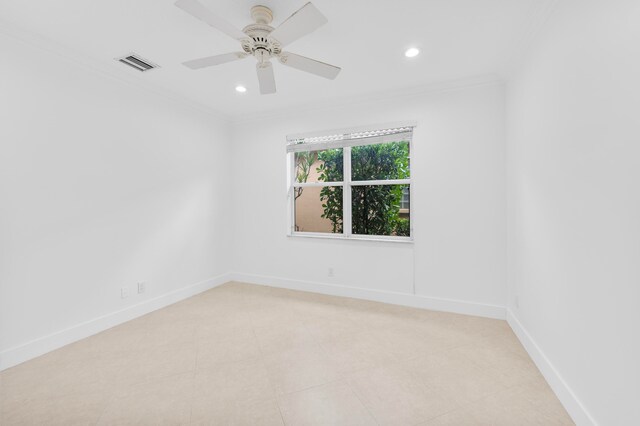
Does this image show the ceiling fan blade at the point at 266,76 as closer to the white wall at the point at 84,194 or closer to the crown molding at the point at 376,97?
the crown molding at the point at 376,97

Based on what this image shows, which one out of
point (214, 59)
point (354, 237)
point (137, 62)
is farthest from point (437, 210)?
point (137, 62)

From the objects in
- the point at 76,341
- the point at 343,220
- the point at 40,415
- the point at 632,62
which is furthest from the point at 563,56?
the point at 76,341

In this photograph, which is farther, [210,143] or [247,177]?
[247,177]

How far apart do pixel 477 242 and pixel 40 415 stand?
3660mm

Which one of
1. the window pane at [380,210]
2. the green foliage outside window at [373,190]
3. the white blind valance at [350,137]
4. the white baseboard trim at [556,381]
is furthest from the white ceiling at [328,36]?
the white baseboard trim at [556,381]

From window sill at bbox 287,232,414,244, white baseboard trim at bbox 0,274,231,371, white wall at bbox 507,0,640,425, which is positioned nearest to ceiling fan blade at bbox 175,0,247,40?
white wall at bbox 507,0,640,425

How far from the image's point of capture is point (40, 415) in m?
1.65

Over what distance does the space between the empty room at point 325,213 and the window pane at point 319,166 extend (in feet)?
0.13

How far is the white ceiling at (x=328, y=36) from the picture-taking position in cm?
193

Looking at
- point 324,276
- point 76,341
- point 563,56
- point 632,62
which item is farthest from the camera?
point 324,276

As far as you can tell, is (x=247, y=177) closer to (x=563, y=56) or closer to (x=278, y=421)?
(x=278, y=421)

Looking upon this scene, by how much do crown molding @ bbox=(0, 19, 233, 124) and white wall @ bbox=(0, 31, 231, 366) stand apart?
33 mm

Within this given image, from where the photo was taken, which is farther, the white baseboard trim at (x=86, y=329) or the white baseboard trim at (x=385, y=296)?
the white baseboard trim at (x=385, y=296)

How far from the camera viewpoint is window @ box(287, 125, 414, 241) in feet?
11.6
